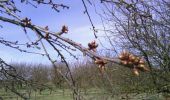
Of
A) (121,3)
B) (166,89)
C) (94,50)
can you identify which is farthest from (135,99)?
(94,50)

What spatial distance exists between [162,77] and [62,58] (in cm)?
897

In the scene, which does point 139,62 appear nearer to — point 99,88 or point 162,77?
point 162,77

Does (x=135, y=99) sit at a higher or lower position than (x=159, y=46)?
lower

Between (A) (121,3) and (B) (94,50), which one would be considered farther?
(A) (121,3)

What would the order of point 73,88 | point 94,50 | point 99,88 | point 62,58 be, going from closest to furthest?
point 94,50
point 73,88
point 62,58
point 99,88

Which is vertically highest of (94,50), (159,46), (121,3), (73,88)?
(159,46)

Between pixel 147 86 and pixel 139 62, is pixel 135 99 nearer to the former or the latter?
pixel 147 86

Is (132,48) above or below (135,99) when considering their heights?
above

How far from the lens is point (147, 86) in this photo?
11.6 metres

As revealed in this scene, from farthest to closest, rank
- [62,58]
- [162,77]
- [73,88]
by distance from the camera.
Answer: [162,77] < [62,58] < [73,88]

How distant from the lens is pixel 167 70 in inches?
429

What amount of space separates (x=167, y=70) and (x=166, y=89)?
2.10 ft

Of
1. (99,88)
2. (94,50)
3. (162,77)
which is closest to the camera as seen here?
(94,50)

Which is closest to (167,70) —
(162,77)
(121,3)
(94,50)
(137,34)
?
(162,77)
